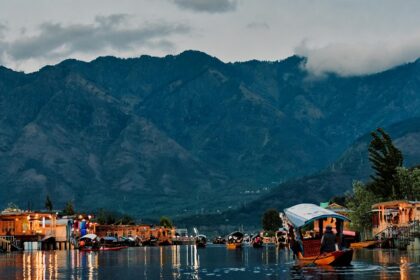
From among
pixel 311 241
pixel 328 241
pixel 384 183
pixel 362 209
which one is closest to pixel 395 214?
pixel 384 183

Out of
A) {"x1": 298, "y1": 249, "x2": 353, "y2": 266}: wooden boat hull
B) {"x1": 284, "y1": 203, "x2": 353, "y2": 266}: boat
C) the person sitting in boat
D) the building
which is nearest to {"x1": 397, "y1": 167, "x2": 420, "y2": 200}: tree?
the building

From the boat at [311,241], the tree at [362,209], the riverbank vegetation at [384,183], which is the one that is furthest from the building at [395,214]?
the boat at [311,241]

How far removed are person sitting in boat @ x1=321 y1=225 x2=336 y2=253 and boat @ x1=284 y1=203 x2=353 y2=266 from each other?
45cm

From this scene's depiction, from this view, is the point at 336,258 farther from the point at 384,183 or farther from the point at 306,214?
the point at 384,183

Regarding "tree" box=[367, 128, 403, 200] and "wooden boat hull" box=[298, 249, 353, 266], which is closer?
"wooden boat hull" box=[298, 249, 353, 266]

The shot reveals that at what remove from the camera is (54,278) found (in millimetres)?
63781

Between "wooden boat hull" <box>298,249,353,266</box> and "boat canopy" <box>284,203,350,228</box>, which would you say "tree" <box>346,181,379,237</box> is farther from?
"wooden boat hull" <box>298,249,353,266</box>

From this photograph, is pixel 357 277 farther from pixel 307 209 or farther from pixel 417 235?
pixel 417 235

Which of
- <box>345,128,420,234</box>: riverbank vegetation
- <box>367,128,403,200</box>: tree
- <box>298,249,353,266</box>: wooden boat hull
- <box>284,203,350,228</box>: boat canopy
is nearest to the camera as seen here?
<box>298,249,353,266</box>: wooden boat hull

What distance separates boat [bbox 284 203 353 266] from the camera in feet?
232

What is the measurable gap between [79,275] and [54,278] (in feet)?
15.6

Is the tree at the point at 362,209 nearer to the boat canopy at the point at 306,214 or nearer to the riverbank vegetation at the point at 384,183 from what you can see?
the riverbank vegetation at the point at 384,183

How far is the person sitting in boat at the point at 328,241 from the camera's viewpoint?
71.2 metres

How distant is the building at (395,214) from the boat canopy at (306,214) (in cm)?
→ 5721
